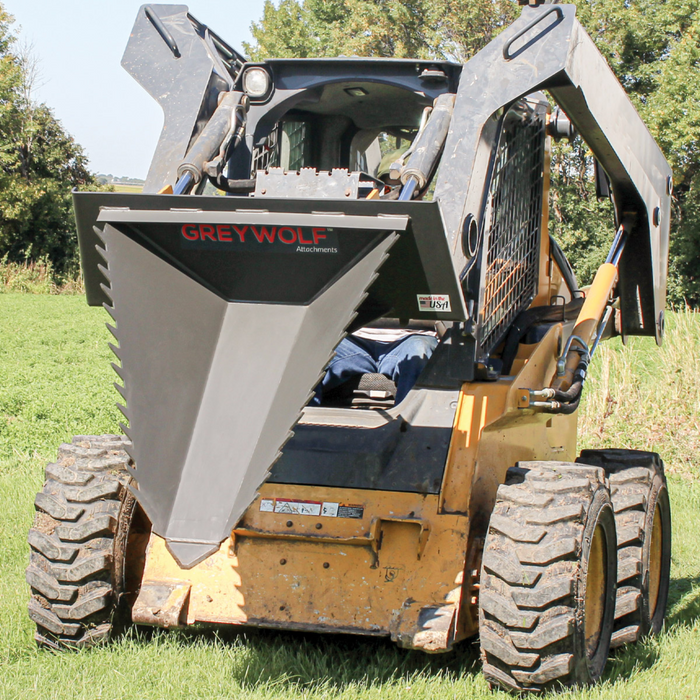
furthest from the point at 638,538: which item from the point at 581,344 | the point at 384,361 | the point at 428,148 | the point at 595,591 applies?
the point at 428,148

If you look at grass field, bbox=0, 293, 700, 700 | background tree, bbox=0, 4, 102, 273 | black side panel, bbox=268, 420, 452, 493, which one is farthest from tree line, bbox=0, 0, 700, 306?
black side panel, bbox=268, 420, 452, 493

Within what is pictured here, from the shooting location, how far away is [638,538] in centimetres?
456

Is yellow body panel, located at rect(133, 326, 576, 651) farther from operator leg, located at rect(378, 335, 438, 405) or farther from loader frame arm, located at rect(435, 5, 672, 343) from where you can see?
loader frame arm, located at rect(435, 5, 672, 343)

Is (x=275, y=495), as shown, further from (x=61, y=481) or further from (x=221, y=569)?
(x=61, y=481)

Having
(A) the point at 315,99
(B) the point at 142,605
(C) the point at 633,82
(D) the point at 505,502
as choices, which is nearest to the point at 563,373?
(D) the point at 505,502

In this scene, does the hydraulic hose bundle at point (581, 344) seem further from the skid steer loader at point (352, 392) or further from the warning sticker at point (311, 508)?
the warning sticker at point (311, 508)

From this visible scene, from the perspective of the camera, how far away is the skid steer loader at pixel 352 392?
3629 mm

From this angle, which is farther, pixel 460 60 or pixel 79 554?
pixel 460 60

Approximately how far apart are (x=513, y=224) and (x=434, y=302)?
52.3 inches

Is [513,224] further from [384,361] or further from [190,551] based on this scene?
[190,551]

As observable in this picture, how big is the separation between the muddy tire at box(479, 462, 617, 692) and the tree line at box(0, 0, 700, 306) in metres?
25.5

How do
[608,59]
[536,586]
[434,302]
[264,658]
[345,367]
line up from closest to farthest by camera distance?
[536,586] < [434,302] < [264,658] < [345,367] < [608,59]

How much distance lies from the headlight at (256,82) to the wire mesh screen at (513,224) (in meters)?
A: 1.21

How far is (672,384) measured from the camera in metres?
10.3
